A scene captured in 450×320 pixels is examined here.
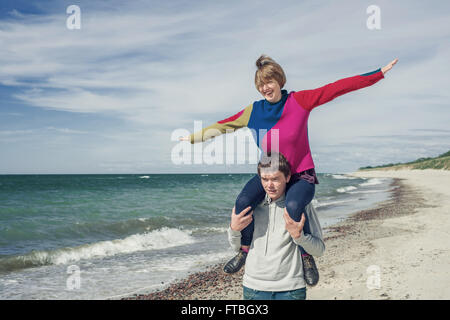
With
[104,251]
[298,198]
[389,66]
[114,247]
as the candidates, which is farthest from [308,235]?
[114,247]

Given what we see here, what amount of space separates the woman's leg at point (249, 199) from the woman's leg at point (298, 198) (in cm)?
22

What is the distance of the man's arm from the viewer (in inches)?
96.1

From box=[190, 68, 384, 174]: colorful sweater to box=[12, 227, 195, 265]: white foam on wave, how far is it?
10.9 m

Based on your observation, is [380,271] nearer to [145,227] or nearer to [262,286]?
[262,286]

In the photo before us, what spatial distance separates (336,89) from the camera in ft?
8.98

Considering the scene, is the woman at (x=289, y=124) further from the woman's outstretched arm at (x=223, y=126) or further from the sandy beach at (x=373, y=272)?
the sandy beach at (x=373, y=272)

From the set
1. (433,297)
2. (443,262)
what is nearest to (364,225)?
(443,262)

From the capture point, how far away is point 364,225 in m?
15.0

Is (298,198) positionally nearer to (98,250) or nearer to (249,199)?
(249,199)

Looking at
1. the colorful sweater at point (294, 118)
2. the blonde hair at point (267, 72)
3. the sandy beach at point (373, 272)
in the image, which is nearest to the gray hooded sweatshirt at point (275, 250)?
the colorful sweater at point (294, 118)

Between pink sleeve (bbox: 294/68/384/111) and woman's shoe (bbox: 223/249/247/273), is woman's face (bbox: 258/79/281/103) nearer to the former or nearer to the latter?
pink sleeve (bbox: 294/68/384/111)

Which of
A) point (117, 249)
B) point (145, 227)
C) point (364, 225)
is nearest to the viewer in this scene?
point (117, 249)
